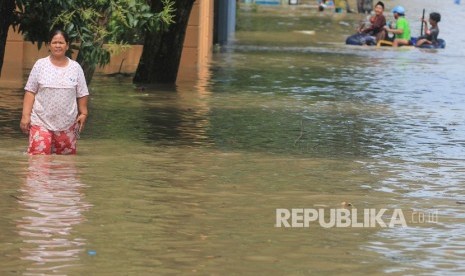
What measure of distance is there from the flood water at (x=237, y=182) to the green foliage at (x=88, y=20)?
93 centimetres

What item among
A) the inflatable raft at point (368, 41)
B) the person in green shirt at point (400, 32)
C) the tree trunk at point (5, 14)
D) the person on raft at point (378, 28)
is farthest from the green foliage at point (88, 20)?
the person on raft at point (378, 28)

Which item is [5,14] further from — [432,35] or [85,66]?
[432,35]

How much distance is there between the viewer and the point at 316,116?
18.1 m

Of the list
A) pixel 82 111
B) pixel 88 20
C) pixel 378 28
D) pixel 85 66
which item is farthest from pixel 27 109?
pixel 378 28

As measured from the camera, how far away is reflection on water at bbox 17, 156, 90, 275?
27.9 feet

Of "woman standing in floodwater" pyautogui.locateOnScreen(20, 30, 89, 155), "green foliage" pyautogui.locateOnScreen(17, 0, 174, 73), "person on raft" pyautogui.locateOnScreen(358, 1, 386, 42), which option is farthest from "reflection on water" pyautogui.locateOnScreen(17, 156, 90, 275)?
"person on raft" pyautogui.locateOnScreen(358, 1, 386, 42)

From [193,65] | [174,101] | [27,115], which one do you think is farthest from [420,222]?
[193,65]

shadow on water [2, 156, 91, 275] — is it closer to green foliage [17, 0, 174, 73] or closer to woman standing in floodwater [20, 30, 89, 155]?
woman standing in floodwater [20, 30, 89, 155]

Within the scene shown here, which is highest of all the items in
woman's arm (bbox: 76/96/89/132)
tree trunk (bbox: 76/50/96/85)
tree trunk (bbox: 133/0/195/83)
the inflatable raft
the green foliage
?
the green foliage

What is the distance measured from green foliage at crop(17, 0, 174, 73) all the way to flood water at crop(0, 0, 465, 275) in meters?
0.93

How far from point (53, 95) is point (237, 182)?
1.83m

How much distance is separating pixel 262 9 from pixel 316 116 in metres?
37.8

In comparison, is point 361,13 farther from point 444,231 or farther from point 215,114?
point 444,231

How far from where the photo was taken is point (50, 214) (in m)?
9.93
